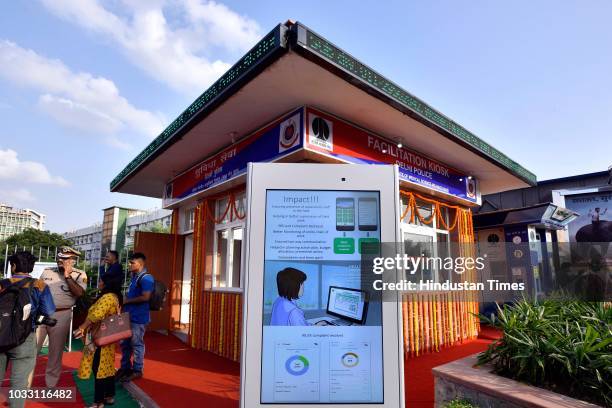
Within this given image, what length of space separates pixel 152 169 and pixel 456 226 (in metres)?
6.07

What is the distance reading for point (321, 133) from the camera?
4.44 meters

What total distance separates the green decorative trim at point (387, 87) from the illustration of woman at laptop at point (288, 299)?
196 cm

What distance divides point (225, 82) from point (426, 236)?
14.6 ft

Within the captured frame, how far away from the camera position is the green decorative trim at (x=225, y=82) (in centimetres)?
315

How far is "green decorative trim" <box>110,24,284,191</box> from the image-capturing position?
10.3ft

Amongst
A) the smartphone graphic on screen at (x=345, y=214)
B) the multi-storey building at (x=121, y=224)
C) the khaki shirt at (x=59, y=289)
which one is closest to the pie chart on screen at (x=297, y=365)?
the smartphone graphic on screen at (x=345, y=214)

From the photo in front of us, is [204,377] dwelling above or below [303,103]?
below

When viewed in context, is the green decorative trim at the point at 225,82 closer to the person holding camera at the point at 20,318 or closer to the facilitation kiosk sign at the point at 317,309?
the facilitation kiosk sign at the point at 317,309

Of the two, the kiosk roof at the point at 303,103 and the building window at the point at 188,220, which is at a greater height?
the kiosk roof at the point at 303,103

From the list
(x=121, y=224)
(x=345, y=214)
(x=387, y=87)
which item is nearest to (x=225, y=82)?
(x=387, y=87)

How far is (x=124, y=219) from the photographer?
118ft

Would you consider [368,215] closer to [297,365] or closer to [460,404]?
[297,365]

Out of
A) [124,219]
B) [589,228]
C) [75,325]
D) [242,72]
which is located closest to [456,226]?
[242,72]

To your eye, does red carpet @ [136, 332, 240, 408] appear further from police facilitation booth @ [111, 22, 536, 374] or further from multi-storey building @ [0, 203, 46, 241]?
multi-storey building @ [0, 203, 46, 241]
